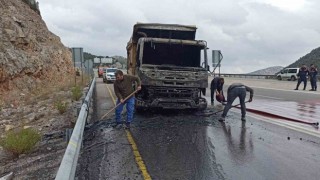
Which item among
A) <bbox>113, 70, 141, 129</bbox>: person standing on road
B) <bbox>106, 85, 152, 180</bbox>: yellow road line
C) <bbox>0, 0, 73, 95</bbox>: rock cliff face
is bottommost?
<bbox>106, 85, 152, 180</bbox>: yellow road line

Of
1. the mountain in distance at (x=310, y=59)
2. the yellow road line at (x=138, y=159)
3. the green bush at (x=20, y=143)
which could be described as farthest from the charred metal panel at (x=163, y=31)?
the mountain in distance at (x=310, y=59)

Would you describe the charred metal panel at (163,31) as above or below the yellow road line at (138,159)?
above

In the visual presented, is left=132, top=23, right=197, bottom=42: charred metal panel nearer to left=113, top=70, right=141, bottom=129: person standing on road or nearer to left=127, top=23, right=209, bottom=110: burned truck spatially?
left=127, top=23, right=209, bottom=110: burned truck

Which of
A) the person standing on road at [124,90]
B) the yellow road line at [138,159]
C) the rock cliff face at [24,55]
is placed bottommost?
the yellow road line at [138,159]

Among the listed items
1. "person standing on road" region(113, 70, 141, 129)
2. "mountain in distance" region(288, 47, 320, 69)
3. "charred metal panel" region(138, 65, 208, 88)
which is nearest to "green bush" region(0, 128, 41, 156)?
"person standing on road" region(113, 70, 141, 129)

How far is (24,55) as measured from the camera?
2222cm

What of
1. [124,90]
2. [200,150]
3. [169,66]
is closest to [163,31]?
[169,66]

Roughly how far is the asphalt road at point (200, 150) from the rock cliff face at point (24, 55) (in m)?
11.1

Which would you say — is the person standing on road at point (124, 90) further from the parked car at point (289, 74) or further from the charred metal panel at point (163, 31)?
the parked car at point (289, 74)

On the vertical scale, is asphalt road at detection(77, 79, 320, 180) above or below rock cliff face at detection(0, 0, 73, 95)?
below

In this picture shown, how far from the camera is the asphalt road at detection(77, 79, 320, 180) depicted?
5.82 metres

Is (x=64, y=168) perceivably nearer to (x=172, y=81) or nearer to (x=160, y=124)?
(x=160, y=124)

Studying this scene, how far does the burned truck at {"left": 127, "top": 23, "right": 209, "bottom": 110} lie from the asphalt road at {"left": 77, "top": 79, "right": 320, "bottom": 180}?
1061 millimetres

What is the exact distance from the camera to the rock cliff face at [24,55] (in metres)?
20.2
